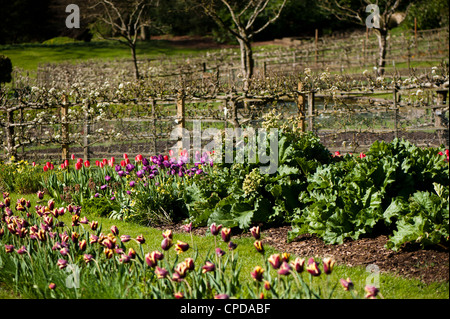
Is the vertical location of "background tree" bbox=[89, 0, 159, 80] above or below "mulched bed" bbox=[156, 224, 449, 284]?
above

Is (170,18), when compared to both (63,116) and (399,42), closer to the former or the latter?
(399,42)

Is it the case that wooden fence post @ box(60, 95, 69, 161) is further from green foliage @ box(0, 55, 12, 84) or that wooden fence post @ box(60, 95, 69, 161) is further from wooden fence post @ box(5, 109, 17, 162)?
green foliage @ box(0, 55, 12, 84)

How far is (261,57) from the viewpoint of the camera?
96.8 feet

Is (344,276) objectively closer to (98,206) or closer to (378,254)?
(378,254)

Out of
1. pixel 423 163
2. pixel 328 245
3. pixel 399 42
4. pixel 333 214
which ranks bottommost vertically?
pixel 328 245

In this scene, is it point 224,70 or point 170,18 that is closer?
point 224,70

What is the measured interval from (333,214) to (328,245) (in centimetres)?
31

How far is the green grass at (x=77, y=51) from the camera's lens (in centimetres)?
3300

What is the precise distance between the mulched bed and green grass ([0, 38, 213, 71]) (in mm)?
28629

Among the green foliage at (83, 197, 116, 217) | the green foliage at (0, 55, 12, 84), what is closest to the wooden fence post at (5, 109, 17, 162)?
the green foliage at (83, 197, 116, 217)

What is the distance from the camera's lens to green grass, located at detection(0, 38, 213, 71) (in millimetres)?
33000

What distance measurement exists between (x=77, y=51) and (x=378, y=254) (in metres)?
34.8
